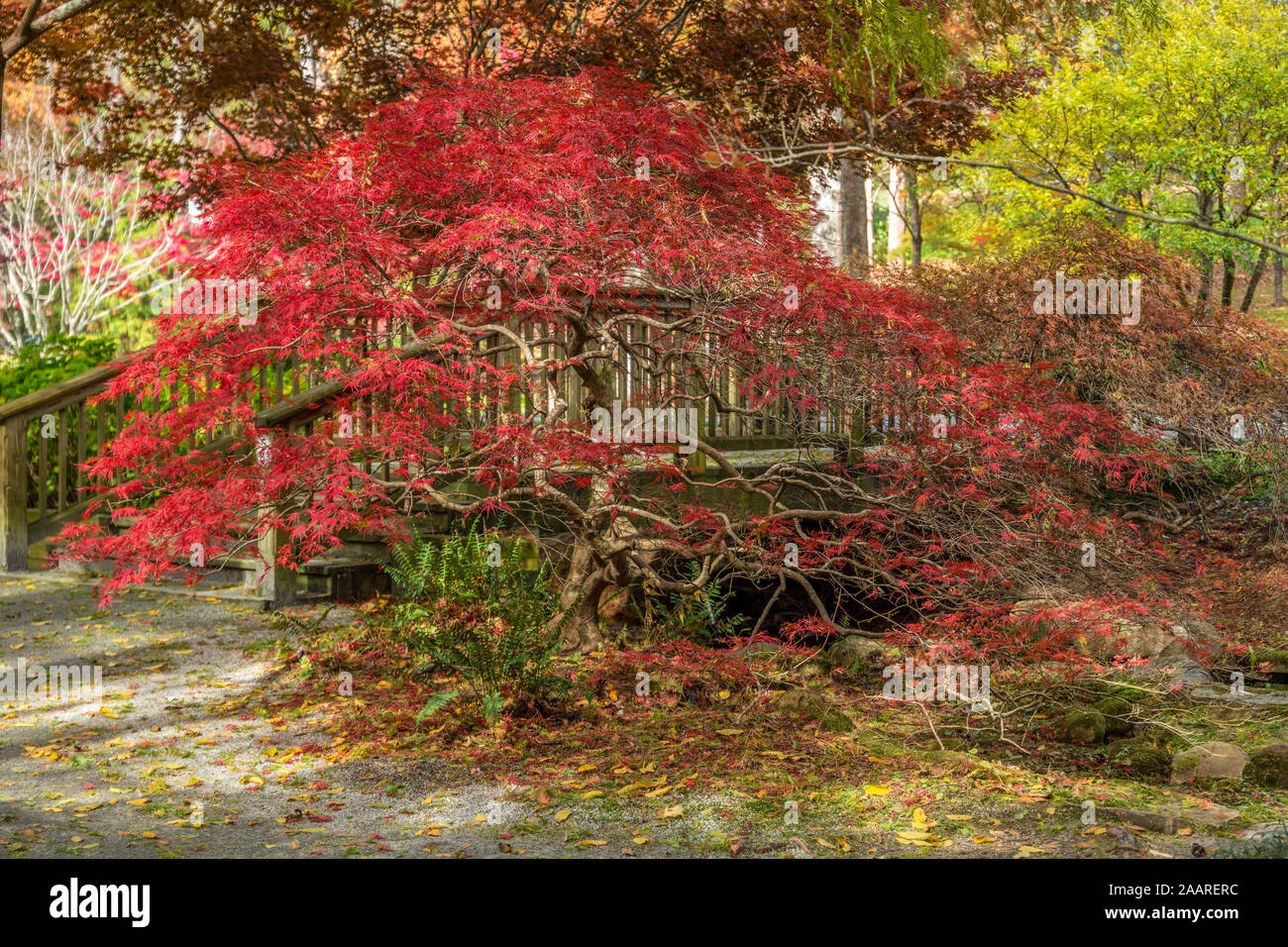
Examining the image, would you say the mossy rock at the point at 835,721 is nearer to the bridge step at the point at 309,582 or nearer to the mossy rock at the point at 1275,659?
the mossy rock at the point at 1275,659

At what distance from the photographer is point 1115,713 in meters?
6.45

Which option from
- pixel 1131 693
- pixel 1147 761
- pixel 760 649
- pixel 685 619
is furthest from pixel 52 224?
pixel 1147 761

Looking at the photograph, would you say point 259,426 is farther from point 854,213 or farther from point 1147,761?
point 854,213

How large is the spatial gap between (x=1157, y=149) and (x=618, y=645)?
1153 centimetres

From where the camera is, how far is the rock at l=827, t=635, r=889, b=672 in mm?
7785

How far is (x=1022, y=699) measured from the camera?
652cm

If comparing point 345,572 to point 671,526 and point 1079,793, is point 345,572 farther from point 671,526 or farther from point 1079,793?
point 1079,793

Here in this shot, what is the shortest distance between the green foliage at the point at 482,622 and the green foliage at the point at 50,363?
5.11 meters

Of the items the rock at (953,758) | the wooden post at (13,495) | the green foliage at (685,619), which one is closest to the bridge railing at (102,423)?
the wooden post at (13,495)

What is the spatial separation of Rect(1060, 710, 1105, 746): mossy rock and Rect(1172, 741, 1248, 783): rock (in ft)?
1.79

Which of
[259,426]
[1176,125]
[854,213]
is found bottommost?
[259,426]

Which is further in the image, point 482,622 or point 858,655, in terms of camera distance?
point 858,655

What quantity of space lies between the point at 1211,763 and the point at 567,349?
13.9 ft

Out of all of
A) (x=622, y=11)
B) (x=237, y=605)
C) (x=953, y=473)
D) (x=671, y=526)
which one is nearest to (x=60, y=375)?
(x=237, y=605)
